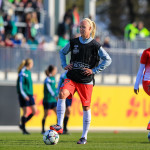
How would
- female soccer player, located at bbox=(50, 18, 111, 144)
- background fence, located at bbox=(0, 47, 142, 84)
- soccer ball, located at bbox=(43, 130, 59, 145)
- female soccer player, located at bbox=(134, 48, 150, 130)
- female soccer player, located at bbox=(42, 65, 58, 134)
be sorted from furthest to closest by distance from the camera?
background fence, located at bbox=(0, 47, 142, 84) → female soccer player, located at bbox=(42, 65, 58, 134) → female soccer player, located at bbox=(134, 48, 150, 130) → female soccer player, located at bbox=(50, 18, 111, 144) → soccer ball, located at bbox=(43, 130, 59, 145)

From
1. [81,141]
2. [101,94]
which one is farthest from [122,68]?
[81,141]

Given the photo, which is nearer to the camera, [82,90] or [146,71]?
[82,90]

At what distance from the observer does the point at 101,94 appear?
888 inches

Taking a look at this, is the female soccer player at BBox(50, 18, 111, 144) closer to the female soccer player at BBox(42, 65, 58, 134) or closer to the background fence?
the female soccer player at BBox(42, 65, 58, 134)

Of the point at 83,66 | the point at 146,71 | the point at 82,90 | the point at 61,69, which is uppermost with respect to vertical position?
the point at 83,66

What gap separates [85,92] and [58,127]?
86 centimetres

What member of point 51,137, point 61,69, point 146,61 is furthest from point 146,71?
point 61,69

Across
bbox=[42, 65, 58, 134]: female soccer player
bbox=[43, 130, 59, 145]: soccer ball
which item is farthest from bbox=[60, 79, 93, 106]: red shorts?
bbox=[42, 65, 58, 134]: female soccer player

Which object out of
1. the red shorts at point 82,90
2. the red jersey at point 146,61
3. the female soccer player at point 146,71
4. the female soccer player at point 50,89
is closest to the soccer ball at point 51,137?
the red shorts at point 82,90

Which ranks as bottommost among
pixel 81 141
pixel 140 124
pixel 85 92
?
pixel 140 124

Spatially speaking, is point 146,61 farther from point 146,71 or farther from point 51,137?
point 51,137

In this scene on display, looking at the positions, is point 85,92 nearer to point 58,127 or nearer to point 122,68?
point 58,127

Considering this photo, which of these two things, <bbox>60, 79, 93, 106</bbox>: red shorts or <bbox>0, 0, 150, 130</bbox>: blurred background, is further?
<bbox>0, 0, 150, 130</bbox>: blurred background

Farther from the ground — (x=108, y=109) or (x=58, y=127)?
(x=58, y=127)
